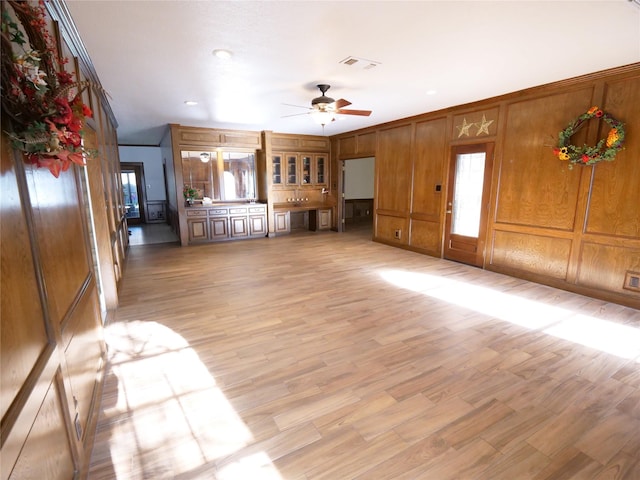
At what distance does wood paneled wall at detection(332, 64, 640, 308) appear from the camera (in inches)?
146

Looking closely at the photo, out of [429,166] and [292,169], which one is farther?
[292,169]

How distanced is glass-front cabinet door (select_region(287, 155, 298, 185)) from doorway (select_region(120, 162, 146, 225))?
573 centimetres

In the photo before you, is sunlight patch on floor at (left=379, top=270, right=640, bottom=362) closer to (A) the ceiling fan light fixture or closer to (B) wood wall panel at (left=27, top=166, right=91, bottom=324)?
(A) the ceiling fan light fixture

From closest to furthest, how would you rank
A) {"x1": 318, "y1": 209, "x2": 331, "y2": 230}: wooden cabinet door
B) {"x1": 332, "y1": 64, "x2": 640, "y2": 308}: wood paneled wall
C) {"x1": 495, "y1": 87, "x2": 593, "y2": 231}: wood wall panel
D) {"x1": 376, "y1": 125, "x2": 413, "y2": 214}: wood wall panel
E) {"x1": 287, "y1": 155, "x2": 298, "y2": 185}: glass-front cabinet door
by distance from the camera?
{"x1": 332, "y1": 64, "x2": 640, "y2": 308}: wood paneled wall < {"x1": 495, "y1": 87, "x2": 593, "y2": 231}: wood wall panel < {"x1": 376, "y1": 125, "x2": 413, "y2": 214}: wood wall panel < {"x1": 287, "y1": 155, "x2": 298, "y2": 185}: glass-front cabinet door < {"x1": 318, "y1": 209, "x2": 331, "y2": 230}: wooden cabinet door

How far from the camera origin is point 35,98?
4.11 feet

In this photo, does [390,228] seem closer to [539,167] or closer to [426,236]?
[426,236]

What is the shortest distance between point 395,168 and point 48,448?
6771mm

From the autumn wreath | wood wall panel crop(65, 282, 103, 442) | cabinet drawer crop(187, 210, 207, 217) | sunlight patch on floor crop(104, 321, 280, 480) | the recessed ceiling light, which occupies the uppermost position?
the recessed ceiling light

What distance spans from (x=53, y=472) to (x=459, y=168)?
20.1 ft

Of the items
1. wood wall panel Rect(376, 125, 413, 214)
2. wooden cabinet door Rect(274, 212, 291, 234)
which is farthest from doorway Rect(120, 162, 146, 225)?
wood wall panel Rect(376, 125, 413, 214)

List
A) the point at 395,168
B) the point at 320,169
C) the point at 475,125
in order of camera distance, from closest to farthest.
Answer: the point at 475,125 < the point at 395,168 < the point at 320,169

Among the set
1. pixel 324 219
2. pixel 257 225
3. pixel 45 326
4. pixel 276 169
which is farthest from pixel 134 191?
pixel 45 326

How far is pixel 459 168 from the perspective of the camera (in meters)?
5.67

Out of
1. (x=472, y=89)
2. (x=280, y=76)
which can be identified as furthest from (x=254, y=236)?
(x=472, y=89)
